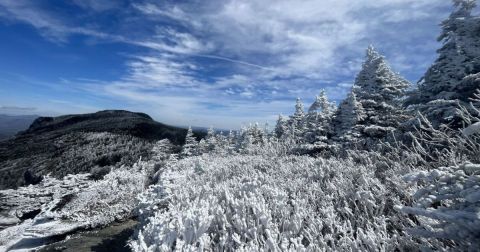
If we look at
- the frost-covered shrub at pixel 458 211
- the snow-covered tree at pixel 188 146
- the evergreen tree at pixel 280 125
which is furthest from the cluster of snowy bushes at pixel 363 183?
the evergreen tree at pixel 280 125

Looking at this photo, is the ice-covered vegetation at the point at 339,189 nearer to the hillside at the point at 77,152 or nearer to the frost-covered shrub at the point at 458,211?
the frost-covered shrub at the point at 458,211

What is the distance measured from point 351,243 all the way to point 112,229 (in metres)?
7.39

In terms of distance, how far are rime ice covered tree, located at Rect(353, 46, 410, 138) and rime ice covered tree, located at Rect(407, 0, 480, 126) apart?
3.16 metres

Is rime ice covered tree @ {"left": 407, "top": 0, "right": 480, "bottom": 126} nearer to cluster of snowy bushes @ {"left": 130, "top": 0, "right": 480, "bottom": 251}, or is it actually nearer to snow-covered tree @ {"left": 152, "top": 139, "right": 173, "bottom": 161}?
cluster of snowy bushes @ {"left": 130, "top": 0, "right": 480, "bottom": 251}

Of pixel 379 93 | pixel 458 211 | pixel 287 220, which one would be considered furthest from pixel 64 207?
pixel 379 93

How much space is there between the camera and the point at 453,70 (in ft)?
38.3

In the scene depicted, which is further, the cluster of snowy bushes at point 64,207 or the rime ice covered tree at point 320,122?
the rime ice covered tree at point 320,122

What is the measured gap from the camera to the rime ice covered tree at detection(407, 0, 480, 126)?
36.5 ft

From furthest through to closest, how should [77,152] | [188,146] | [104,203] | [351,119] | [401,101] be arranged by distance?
[77,152] → [188,146] → [351,119] → [401,101] → [104,203]

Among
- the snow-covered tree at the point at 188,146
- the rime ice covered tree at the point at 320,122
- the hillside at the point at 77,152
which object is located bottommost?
the hillside at the point at 77,152

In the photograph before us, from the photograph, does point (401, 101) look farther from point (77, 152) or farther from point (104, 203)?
point (77, 152)

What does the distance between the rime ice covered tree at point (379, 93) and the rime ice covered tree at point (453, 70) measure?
10.4 feet

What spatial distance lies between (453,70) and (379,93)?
17.1 feet

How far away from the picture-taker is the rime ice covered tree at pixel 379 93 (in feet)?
52.2
